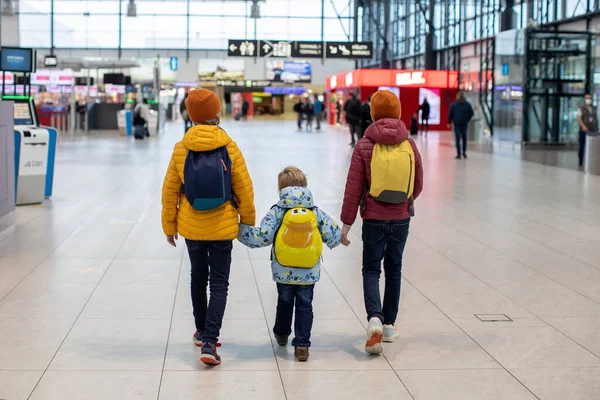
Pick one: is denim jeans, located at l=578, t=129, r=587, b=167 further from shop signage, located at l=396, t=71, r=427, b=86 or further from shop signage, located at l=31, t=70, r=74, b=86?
shop signage, located at l=396, t=71, r=427, b=86

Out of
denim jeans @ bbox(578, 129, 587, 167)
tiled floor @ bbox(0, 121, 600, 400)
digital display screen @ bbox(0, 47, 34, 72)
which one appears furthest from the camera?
denim jeans @ bbox(578, 129, 587, 167)

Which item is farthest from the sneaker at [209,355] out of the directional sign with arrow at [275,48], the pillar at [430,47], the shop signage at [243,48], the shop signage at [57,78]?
the directional sign with arrow at [275,48]

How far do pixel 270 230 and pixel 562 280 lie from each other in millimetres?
3303

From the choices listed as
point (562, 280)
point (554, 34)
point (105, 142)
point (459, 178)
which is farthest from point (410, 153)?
point (105, 142)

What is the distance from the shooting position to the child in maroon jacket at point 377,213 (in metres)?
5.36

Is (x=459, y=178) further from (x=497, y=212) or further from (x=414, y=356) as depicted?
(x=414, y=356)

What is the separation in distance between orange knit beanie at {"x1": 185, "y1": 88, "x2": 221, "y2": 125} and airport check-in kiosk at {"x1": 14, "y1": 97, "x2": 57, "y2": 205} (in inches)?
300

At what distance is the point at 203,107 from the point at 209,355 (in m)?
1.30

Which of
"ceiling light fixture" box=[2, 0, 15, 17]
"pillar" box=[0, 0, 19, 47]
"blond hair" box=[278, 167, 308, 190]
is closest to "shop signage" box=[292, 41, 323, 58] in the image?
"pillar" box=[0, 0, 19, 47]

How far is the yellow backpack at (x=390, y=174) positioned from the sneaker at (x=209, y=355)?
1231 mm

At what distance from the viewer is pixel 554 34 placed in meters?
26.5

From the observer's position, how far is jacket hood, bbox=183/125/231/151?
4934 millimetres

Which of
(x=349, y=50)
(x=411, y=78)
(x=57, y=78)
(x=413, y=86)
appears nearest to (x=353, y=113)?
(x=57, y=78)

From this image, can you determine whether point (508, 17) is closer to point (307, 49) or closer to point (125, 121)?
point (125, 121)
